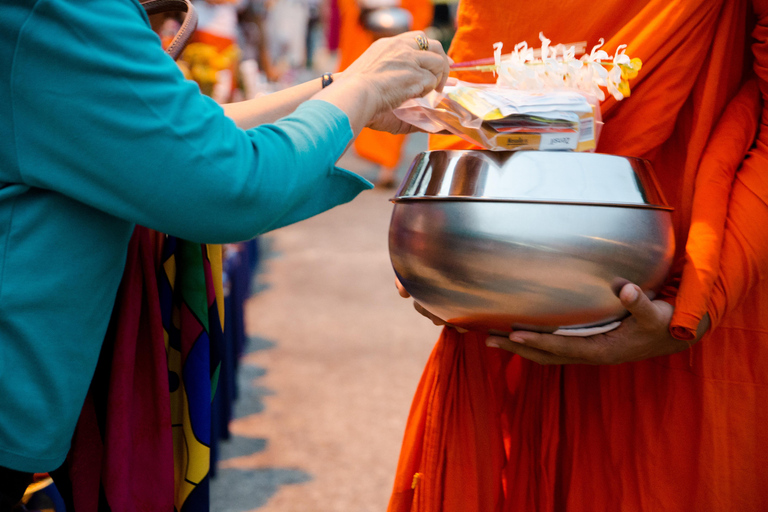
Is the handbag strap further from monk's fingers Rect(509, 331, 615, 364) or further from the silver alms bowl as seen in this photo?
monk's fingers Rect(509, 331, 615, 364)

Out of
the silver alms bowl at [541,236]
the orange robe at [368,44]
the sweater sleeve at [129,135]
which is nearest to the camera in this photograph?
the sweater sleeve at [129,135]

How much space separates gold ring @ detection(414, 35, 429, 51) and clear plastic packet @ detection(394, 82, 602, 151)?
0.08 meters

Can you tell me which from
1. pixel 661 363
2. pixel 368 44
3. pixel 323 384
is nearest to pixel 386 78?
pixel 661 363

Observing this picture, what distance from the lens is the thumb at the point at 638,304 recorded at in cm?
80

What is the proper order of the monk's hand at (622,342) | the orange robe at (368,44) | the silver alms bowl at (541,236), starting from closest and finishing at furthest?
the silver alms bowl at (541,236) → the monk's hand at (622,342) → the orange robe at (368,44)

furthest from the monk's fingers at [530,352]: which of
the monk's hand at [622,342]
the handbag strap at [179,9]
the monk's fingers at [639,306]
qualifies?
the handbag strap at [179,9]

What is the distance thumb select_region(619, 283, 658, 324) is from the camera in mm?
798

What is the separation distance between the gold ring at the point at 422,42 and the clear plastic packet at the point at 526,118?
0.27ft

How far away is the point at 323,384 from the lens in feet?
8.90

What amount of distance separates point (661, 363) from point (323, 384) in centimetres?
186

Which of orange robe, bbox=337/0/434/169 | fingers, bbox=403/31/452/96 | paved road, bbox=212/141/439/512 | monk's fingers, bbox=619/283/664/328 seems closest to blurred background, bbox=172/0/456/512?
paved road, bbox=212/141/439/512

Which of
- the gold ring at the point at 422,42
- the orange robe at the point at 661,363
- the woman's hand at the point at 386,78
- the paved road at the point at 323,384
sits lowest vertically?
the paved road at the point at 323,384

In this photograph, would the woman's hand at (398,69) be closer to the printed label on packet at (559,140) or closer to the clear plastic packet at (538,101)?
the clear plastic packet at (538,101)

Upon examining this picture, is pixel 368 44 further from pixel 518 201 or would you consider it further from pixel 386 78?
pixel 518 201
